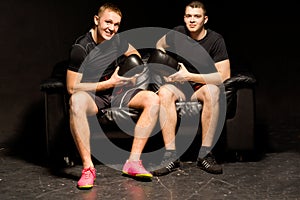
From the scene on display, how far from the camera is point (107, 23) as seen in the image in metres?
4.20

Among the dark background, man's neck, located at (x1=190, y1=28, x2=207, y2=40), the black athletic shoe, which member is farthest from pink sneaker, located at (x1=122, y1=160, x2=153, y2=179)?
the dark background

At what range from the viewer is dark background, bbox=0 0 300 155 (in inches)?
217

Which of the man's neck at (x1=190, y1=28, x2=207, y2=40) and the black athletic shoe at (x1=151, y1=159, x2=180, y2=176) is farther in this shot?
the man's neck at (x1=190, y1=28, x2=207, y2=40)

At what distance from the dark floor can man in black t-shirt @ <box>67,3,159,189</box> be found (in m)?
0.11

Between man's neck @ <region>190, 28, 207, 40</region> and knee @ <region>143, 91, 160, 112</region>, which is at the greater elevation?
man's neck @ <region>190, 28, 207, 40</region>

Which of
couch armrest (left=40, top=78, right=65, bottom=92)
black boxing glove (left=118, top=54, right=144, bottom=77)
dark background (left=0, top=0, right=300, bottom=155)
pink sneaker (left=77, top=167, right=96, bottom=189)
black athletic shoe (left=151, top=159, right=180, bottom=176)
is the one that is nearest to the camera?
pink sneaker (left=77, top=167, right=96, bottom=189)

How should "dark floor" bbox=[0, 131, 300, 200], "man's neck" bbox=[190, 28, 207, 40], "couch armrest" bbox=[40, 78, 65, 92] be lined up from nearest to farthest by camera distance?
"dark floor" bbox=[0, 131, 300, 200] < "couch armrest" bbox=[40, 78, 65, 92] < "man's neck" bbox=[190, 28, 207, 40]

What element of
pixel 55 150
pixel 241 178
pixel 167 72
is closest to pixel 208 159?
pixel 241 178

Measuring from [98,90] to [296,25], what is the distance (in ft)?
7.95

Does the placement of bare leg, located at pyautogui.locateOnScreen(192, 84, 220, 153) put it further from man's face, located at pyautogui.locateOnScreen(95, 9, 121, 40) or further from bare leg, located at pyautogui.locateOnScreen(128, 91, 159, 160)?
man's face, located at pyautogui.locateOnScreen(95, 9, 121, 40)

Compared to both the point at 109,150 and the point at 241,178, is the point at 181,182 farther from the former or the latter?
the point at 109,150

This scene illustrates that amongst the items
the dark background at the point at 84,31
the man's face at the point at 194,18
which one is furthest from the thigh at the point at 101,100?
the dark background at the point at 84,31

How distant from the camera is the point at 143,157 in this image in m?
4.50

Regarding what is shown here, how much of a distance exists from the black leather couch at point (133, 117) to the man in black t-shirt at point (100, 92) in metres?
0.11
